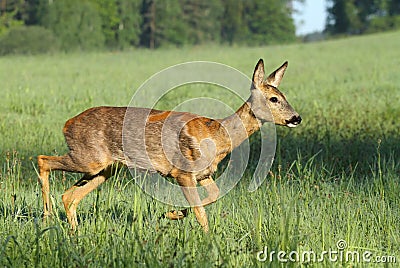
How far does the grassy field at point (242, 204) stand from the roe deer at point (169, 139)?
0.23m

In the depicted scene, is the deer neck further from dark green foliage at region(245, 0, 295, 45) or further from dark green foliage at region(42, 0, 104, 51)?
dark green foliage at region(245, 0, 295, 45)

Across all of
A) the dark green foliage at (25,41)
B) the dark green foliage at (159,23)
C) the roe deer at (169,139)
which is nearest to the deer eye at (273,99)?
the roe deer at (169,139)

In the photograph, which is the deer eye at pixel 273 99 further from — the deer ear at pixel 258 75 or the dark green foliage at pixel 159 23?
the dark green foliage at pixel 159 23

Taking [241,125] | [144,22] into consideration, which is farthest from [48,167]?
[144,22]

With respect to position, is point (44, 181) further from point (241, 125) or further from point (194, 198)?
point (241, 125)

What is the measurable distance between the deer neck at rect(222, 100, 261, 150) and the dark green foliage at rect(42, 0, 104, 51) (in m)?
50.9

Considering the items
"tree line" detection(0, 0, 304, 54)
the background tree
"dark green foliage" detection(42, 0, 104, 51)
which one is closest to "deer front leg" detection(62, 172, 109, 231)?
"tree line" detection(0, 0, 304, 54)

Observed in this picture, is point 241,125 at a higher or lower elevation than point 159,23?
higher

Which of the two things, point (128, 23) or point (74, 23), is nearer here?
point (74, 23)

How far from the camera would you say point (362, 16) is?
8550 centimetres

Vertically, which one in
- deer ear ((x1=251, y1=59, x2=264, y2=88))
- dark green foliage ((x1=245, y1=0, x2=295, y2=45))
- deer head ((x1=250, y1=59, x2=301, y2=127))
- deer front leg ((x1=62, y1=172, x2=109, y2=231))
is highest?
deer ear ((x1=251, y1=59, x2=264, y2=88))

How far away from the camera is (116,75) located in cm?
2127

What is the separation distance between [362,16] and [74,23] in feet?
134

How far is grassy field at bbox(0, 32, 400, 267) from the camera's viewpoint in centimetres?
393
